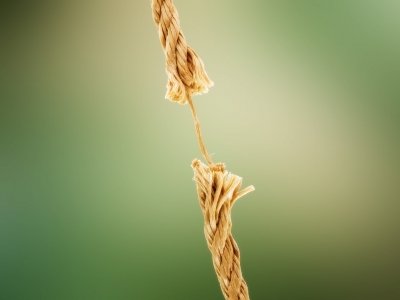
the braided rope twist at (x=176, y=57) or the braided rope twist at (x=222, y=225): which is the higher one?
the braided rope twist at (x=176, y=57)

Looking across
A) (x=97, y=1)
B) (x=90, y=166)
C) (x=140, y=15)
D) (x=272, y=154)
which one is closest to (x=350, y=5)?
(x=272, y=154)

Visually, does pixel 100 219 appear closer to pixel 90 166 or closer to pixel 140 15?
pixel 90 166

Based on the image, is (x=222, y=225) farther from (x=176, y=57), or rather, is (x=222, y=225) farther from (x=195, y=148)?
(x=195, y=148)

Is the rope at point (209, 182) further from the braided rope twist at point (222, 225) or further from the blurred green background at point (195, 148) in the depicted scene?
the blurred green background at point (195, 148)

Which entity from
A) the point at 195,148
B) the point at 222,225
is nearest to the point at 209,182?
the point at 222,225

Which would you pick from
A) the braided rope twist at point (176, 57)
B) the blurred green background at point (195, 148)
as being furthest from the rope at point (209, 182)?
the blurred green background at point (195, 148)

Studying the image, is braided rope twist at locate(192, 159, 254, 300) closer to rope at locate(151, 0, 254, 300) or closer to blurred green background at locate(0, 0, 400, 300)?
rope at locate(151, 0, 254, 300)

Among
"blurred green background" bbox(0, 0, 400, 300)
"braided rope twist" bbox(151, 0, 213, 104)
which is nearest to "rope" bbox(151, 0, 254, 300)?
"braided rope twist" bbox(151, 0, 213, 104)
